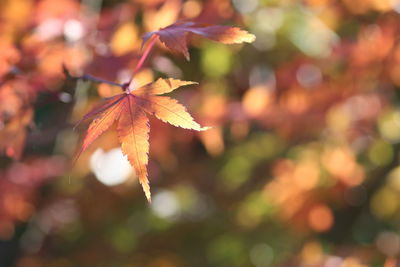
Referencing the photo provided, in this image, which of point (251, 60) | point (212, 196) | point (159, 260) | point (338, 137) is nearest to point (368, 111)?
point (338, 137)

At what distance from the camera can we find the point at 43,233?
2578 mm

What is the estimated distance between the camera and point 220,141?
2143 millimetres

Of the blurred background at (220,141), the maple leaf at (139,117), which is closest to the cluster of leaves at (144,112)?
the maple leaf at (139,117)

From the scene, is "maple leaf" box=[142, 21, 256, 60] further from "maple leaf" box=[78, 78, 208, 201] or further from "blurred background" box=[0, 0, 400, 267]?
"blurred background" box=[0, 0, 400, 267]

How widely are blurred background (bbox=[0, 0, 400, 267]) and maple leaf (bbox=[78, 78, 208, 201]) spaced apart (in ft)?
1.04

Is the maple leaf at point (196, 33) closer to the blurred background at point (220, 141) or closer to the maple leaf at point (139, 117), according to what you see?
the maple leaf at point (139, 117)

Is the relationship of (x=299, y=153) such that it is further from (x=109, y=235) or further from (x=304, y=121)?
(x=109, y=235)

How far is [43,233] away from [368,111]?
152 cm

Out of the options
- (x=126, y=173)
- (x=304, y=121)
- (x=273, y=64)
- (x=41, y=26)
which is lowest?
(x=126, y=173)

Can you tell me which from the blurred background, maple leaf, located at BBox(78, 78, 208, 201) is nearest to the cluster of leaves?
maple leaf, located at BBox(78, 78, 208, 201)

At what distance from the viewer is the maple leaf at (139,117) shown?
711mm

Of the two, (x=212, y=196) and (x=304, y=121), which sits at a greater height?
(x=304, y=121)

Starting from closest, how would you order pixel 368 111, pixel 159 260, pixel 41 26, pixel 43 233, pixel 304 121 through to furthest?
1. pixel 41 26
2. pixel 304 121
3. pixel 368 111
4. pixel 159 260
5. pixel 43 233

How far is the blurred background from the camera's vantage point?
149 centimetres
